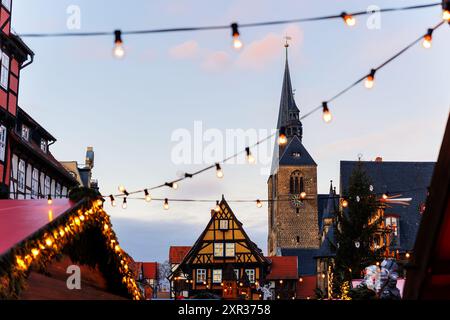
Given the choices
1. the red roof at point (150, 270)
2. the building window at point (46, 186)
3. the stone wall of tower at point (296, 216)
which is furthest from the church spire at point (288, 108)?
the building window at point (46, 186)

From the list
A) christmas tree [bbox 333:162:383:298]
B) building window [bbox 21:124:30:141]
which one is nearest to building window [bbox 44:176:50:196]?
building window [bbox 21:124:30:141]

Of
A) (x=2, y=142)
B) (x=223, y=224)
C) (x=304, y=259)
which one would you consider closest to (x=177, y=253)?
(x=223, y=224)

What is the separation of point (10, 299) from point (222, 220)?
52.8 meters

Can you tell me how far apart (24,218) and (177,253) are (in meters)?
64.6

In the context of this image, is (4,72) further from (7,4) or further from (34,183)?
(34,183)

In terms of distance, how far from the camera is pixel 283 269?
71.6 metres

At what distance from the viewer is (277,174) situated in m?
102

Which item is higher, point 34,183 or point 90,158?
point 90,158

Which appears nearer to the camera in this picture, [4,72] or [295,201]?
[4,72]

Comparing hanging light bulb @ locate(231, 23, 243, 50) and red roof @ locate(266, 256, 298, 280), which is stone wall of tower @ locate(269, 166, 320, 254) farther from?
hanging light bulb @ locate(231, 23, 243, 50)

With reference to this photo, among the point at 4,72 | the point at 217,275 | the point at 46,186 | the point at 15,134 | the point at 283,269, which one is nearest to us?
the point at 4,72
